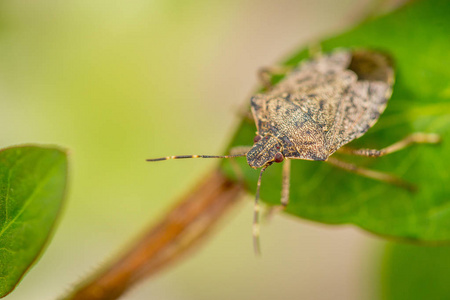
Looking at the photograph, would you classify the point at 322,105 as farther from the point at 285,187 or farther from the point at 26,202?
the point at 26,202

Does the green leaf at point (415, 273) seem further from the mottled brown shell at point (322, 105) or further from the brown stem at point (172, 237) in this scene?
the brown stem at point (172, 237)

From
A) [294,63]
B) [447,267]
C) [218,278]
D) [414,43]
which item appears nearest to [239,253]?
[218,278]

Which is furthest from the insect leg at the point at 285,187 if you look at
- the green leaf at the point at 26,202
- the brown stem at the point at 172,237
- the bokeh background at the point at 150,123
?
the bokeh background at the point at 150,123

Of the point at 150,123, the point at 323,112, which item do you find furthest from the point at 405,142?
the point at 150,123

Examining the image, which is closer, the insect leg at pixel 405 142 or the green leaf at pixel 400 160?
the green leaf at pixel 400 160

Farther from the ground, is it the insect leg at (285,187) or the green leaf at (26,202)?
the green leaf at (26,202)

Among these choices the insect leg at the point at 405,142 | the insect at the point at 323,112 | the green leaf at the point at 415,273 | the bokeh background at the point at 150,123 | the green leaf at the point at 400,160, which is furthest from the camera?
the bokeh background at the point at 150,123

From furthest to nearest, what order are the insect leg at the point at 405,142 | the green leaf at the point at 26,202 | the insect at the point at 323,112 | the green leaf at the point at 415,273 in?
1. the green leaf at the point at 415,273
2. the insect at the point at 323,112
3. the insect leg at the point at 405,142
4. the green leaf at the point at 26,202
